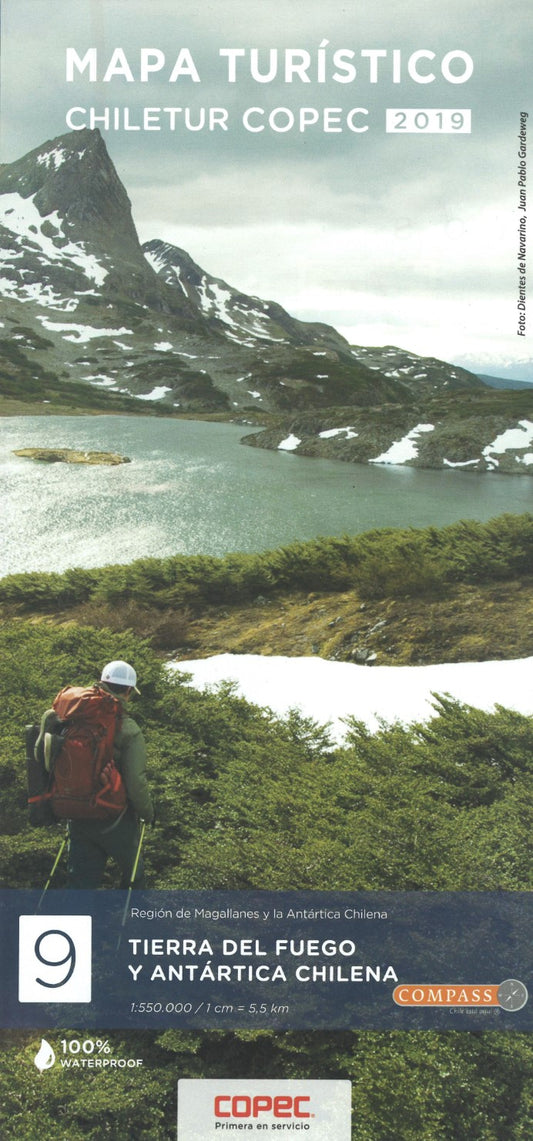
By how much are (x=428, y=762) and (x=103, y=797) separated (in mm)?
2889

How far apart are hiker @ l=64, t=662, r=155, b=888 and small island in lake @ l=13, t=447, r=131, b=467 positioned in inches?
222

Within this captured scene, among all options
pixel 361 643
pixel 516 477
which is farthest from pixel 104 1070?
pixel 516 477

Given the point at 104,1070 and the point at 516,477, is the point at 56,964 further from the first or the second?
the point at 516,477

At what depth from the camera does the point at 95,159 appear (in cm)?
680

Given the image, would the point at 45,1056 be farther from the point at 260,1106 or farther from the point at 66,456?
the point at 66,456

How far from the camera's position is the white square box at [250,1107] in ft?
14.3

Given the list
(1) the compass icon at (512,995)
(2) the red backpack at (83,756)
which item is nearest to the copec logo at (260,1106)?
(1) the compass icon at (512,995)

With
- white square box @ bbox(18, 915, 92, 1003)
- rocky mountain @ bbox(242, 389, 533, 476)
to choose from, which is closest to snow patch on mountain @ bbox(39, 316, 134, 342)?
rocky mountain @ bbox(242, 389, 533, 476)

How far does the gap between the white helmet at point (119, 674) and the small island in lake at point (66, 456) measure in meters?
5.69

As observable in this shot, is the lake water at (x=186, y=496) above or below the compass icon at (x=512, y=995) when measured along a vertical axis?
above

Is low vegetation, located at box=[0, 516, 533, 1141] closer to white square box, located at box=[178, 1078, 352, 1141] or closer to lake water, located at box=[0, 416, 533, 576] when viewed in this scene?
white square box, located at box=[178, 1078, 352, 1141]

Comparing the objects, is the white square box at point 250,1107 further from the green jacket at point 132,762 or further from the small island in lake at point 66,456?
the small island in lake at point 66,456

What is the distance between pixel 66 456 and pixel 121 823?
6.27m

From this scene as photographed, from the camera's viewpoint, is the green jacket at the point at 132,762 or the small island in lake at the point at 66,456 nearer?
the green jacket at the point at 132,762
